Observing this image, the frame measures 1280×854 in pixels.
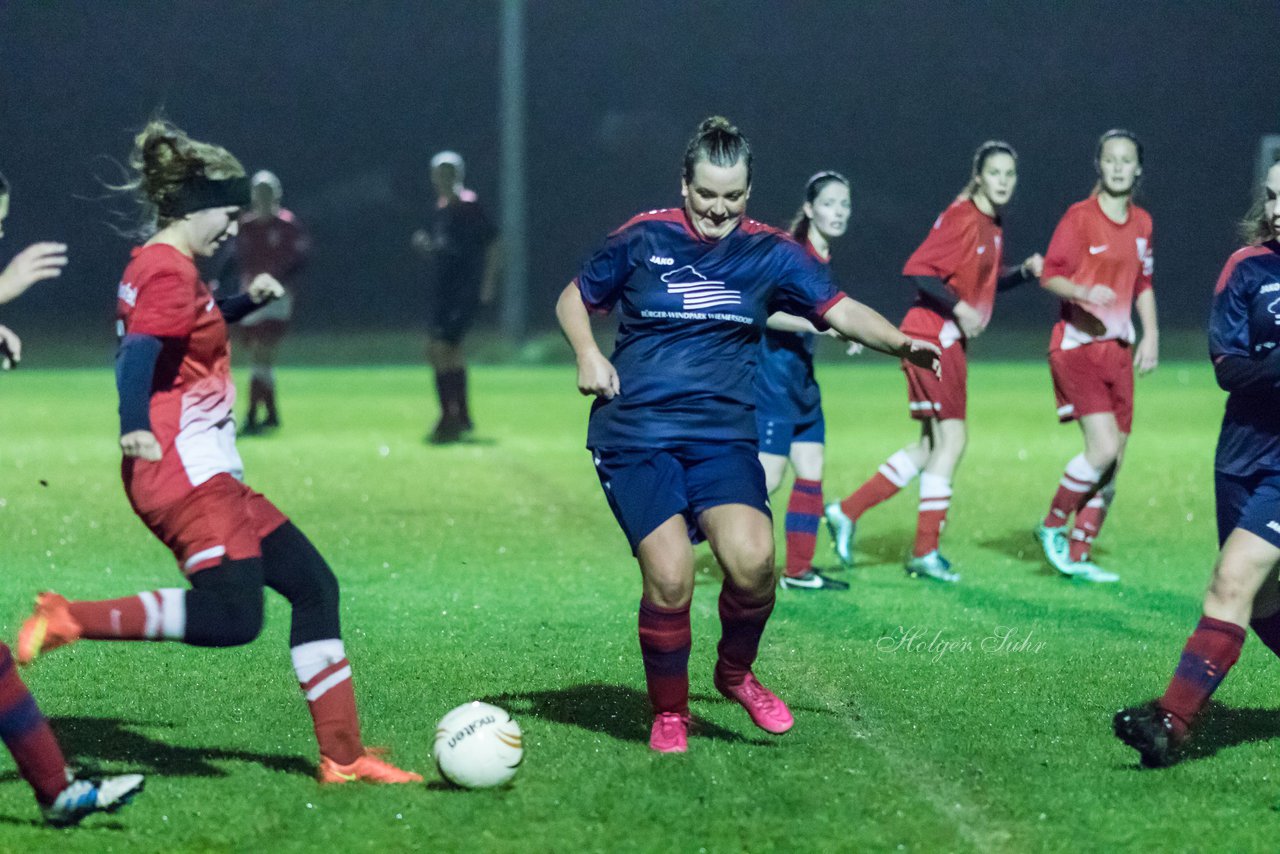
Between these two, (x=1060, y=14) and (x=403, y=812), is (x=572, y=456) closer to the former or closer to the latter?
(x=403, y=812)

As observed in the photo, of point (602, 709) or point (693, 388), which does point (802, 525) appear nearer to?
point (602, 709)

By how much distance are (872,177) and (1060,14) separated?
461 cm

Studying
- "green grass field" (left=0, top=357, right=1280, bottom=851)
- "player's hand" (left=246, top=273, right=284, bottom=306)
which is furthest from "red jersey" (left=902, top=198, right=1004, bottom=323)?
"player's hand" (left=246, top=273, right=284, bottom=306)

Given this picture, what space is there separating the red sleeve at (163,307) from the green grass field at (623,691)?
1.24 meters

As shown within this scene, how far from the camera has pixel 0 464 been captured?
12461mm

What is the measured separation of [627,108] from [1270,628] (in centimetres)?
2444

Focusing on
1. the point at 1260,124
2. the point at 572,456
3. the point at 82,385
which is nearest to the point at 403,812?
the point at 572,456

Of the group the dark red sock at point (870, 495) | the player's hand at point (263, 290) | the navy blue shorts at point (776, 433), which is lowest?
the dark red sock at point (870, 495)

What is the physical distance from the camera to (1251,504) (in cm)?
476

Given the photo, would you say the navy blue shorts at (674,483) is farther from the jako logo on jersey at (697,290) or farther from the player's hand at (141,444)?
the player's hand at (141,444)

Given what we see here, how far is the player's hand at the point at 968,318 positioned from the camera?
7.88 m

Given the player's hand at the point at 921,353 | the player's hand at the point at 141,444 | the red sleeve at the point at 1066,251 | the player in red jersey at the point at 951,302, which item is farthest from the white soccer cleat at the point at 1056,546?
the player's hand at the point at 141,444

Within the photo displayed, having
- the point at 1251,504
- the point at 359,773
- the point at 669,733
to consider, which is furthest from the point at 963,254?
the point at 359,773

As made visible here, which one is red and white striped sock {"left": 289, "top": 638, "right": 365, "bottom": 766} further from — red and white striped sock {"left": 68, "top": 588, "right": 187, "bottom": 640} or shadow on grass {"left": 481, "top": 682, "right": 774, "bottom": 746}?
shadow on grass {"left": 481, "top": 682, "right": 774, "bottom": 746}
